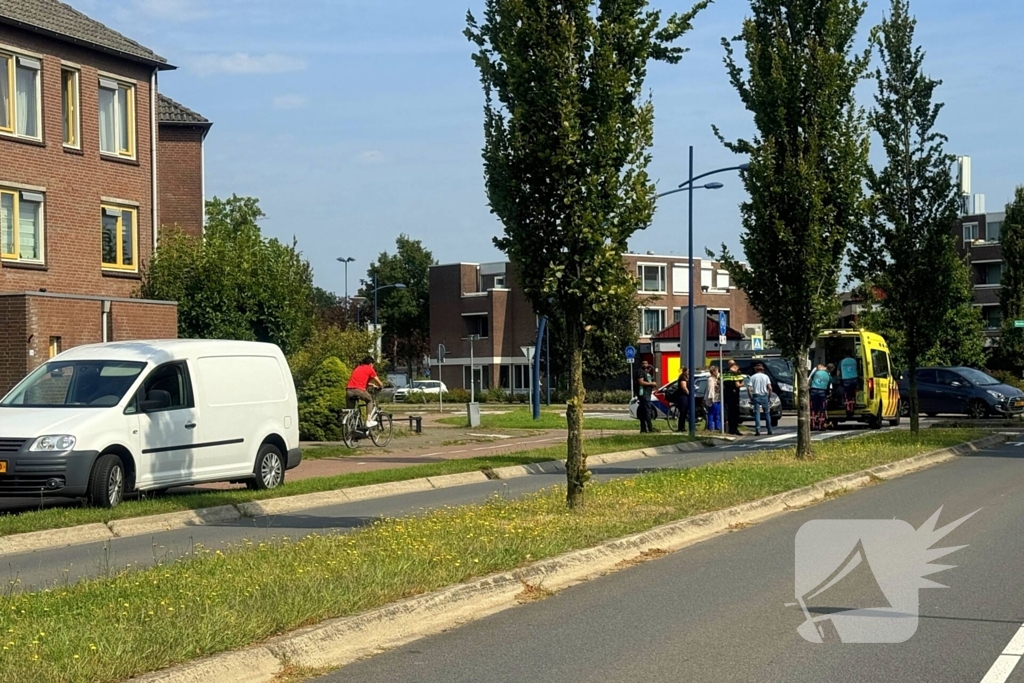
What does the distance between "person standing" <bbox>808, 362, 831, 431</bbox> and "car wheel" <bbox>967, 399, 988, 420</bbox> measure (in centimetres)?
881

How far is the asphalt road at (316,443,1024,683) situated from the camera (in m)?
6.93

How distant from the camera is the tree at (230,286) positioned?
31391 mm

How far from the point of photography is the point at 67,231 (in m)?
29.4

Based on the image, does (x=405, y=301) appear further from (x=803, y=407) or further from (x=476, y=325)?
(x=803, y=407)

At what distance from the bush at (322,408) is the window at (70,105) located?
26.5 feet

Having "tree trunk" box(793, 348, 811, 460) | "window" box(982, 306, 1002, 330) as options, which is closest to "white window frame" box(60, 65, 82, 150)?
"tree trunk" box(793, 348, 811, 460)

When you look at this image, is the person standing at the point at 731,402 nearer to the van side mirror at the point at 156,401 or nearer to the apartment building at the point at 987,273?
the van side mirror at the point at 156,401

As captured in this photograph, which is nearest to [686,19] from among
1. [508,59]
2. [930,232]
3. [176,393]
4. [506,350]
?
[508,59]

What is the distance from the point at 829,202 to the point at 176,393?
10802mm

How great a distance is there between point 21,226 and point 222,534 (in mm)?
17360

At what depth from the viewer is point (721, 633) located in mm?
7953

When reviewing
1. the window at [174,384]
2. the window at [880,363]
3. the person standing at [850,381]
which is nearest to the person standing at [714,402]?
the person standing at [850,381]

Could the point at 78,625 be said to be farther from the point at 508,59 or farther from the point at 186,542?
the point at 508,59

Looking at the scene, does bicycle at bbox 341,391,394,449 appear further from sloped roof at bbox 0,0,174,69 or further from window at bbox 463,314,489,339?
window at bbox 463,314,489,339
